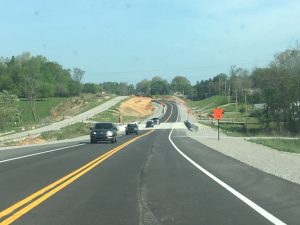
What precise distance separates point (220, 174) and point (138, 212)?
7.66 meters

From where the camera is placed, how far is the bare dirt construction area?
154 metres

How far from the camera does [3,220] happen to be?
8.99m

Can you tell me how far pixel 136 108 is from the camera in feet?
544

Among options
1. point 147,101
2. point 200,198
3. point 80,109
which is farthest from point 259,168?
point 147,101

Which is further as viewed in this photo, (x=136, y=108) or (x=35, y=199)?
(x=136, y=108)

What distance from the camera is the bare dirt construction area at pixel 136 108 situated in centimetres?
15374

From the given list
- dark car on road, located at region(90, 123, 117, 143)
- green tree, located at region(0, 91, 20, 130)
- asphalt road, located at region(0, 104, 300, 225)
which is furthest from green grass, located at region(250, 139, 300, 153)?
green tree, located at region(0, 91, 20, 130)

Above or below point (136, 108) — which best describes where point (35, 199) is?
below

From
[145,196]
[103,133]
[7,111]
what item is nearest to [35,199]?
[145,196]

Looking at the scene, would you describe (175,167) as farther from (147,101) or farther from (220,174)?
(147,101)

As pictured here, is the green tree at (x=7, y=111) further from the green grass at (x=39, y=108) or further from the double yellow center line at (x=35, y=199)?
the double yellow center line at (x=35, y=199)

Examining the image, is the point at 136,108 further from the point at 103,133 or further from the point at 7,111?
the point at 103,133

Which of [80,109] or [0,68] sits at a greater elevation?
[0,68]

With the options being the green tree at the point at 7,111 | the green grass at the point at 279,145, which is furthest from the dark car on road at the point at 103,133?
the green tree at the point at 7,111
